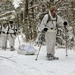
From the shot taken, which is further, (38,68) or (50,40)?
(50,40)

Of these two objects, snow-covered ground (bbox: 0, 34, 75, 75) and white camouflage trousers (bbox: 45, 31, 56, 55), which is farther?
white camouflage trousers (bbox: 45, 31, 56, 55)

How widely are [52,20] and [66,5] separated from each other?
29.8 feet

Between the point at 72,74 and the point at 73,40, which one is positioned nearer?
the point at 72,74

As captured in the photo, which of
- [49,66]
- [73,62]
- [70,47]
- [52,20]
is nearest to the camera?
[49,66]

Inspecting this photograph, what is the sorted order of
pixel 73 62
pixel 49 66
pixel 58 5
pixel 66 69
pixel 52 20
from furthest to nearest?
pixel 58 5 < pixel 52 20 < pixel 73 62 < pixel 49 66 < pixel 66 69

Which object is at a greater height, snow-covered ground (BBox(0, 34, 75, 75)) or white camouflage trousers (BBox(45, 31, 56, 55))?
white camouflage trousers (BBox(45, 31, 56, 55))

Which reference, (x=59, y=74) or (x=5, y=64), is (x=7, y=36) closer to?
(x=5, y=64)

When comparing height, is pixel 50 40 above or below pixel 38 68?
above

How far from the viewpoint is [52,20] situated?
1130cm

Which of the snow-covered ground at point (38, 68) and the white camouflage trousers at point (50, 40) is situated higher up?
the white camouflage trousers at point (50, 40)

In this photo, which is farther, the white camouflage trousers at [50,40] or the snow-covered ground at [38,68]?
the white camouflage trousers at [50,40]

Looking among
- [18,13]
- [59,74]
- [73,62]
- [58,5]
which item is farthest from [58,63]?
[18,13]

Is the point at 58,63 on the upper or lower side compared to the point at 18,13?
lower

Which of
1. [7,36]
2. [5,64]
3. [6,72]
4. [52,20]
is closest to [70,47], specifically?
[7,36]
